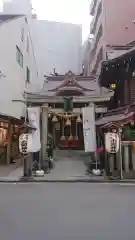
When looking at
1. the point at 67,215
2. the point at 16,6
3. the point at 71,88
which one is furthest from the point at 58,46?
the point at 67,215

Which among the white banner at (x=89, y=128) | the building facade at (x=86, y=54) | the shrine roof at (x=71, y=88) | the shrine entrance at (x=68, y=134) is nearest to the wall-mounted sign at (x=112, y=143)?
the white banner at (x=89, y=128)

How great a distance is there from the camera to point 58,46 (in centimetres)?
5516

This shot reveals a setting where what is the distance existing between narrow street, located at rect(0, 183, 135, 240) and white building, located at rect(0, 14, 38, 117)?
1424 cm

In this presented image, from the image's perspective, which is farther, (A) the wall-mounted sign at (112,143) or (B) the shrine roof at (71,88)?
(B) the shrine roof at (71,88)

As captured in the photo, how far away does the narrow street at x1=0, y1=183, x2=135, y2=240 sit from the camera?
21.5 feet

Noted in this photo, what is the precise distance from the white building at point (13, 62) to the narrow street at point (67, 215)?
14236 millimetres

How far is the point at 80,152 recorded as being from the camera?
30.5m

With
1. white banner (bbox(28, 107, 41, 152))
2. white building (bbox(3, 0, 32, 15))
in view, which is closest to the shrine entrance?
white banner (bbox(28, 107, 41, 152))

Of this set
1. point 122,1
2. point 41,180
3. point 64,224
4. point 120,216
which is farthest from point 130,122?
point 122,1

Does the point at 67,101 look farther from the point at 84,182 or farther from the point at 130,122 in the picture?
the point at 84,182

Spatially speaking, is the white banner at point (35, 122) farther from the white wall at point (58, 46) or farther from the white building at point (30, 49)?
the white wall at point (58, 46)

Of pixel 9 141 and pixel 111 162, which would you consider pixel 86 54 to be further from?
pixel 111 162

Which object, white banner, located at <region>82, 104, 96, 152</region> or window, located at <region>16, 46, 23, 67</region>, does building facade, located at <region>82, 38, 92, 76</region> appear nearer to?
window, located at <region>16, 46, 23, 67</region>

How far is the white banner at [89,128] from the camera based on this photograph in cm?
2017
